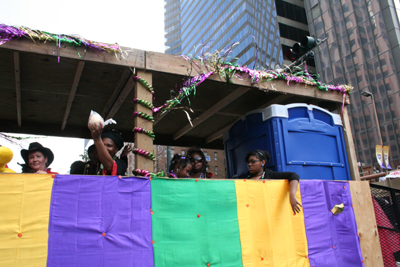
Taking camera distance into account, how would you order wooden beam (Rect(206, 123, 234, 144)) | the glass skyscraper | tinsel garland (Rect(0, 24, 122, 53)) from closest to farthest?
1. tinsel garland (Rect(0, 24, 122, 53))
2. wooden beam (Rect(206, 123, 234, 144))
3. the glass skyscraper

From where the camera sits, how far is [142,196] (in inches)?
119

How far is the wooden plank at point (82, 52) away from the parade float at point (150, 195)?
1cm

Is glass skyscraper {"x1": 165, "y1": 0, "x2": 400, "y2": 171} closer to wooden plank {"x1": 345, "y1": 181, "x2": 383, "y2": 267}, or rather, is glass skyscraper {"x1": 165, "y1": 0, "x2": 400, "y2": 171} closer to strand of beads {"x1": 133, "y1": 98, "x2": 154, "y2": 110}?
wooden plank {"x1": 345, "y1": 181, "x2": 383, "y2": 267}

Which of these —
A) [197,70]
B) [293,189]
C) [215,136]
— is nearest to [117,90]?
[197,70]

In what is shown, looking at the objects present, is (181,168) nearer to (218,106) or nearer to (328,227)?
(218,106)

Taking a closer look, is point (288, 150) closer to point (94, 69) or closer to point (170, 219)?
point (170, 219)

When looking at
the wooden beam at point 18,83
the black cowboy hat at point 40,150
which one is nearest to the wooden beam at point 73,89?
the wooden beam at point 18,83

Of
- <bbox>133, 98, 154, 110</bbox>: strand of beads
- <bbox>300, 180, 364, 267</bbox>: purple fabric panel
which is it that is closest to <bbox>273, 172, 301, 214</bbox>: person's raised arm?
<bbox>300, 180, 364, 267</bbox>: purple fabric panel

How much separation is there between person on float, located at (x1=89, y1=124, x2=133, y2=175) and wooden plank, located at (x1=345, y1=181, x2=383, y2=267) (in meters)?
3.24

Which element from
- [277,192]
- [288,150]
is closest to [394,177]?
[288,150]

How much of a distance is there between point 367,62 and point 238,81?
3228cm

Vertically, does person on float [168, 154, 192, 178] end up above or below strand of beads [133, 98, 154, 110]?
below

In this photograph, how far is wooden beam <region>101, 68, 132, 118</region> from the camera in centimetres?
406

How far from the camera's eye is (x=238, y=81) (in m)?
4.52
